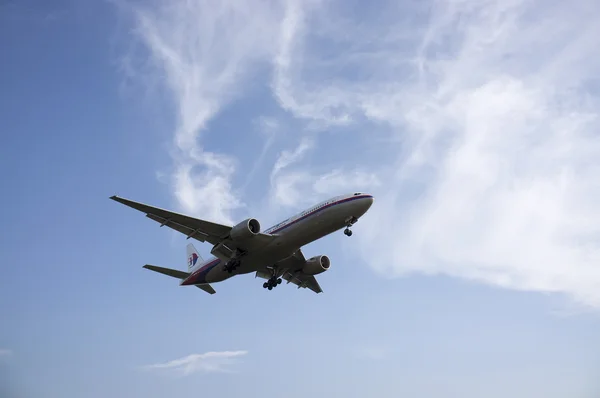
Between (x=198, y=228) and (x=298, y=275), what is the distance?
1239cm

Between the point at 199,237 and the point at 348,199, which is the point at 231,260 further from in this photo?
the point at 348,199

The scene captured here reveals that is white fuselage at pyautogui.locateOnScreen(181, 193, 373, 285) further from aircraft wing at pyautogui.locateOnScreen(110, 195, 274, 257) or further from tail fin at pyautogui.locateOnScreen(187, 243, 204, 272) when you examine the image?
tail fin at pyautogui.locateOnScreen(187, 243, 204, 272)

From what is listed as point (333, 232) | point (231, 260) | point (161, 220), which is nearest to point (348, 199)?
point (333, 232)

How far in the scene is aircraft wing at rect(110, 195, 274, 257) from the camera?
128 ft

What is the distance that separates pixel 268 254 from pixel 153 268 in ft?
A: 37.5

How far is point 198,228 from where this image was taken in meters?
40.7

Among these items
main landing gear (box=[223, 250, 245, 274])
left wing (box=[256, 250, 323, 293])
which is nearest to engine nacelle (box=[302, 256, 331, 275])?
left wing (box=[256, 250, 323, 293])

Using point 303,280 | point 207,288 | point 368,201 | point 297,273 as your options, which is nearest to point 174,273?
point 207,288

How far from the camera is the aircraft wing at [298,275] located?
47.5m

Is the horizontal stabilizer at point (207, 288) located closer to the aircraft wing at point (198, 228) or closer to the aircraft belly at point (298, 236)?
the aircraft belly at point (298, 236)

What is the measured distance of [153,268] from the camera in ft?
151

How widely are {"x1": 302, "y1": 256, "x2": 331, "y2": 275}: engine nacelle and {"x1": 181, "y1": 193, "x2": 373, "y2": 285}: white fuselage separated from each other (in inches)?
220

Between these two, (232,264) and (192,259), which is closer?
(232,264)

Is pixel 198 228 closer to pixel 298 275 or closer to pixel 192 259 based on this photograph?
pixel 298 275
